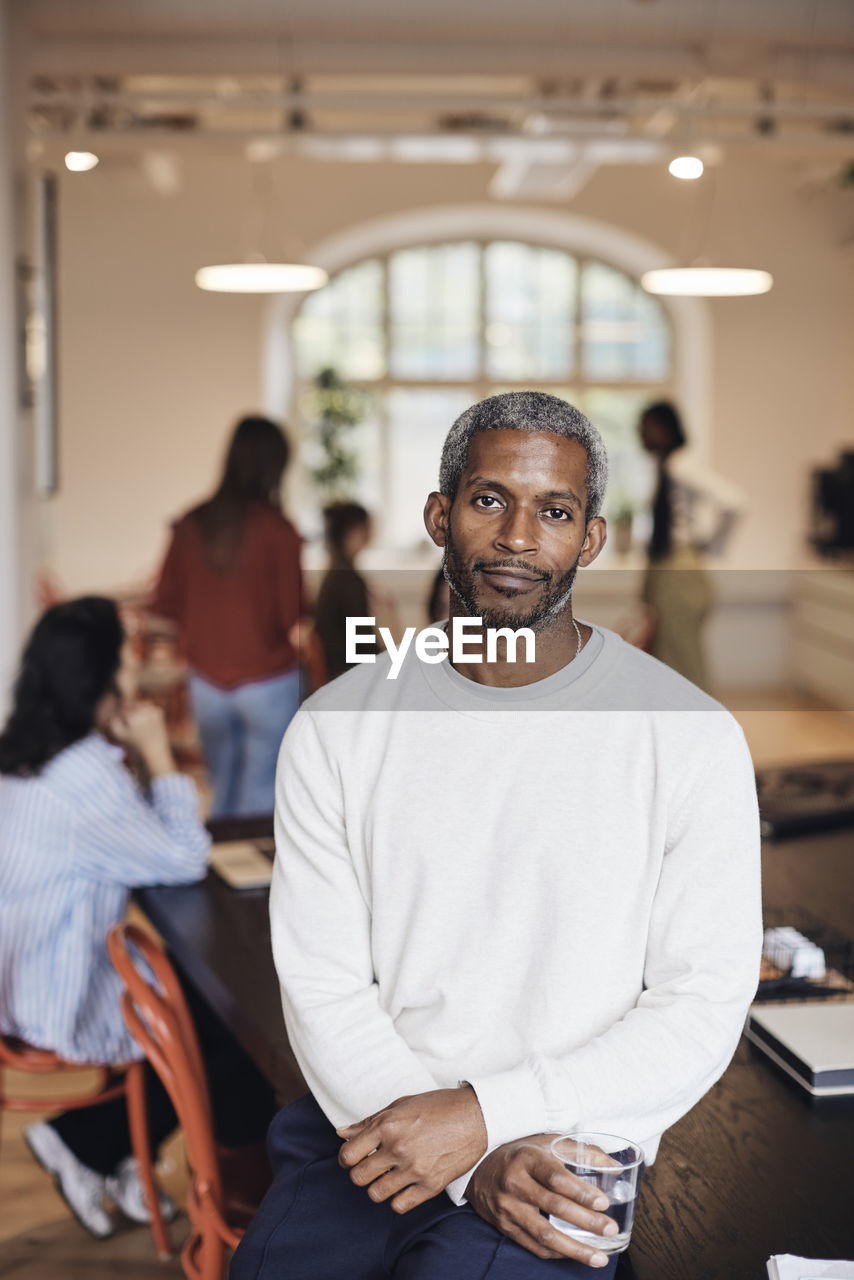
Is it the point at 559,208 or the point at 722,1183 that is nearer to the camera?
the point at 722,1183

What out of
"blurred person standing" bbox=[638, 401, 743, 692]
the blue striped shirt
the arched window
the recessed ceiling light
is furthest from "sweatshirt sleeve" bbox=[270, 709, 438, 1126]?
the arched window

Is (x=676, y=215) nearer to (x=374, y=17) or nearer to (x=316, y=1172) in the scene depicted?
(x=374, y=17)

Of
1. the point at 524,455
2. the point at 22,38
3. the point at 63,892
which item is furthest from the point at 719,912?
the point at 22,38

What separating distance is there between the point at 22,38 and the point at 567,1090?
417 centimetres

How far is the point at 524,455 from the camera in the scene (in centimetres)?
114

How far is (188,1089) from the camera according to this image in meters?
1.57

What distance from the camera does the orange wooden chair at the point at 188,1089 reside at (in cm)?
157

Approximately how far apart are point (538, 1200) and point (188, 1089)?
0.64 metres

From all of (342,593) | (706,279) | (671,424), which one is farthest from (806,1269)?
(706,279)

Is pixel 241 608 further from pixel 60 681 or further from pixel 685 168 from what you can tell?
pixel 685 168

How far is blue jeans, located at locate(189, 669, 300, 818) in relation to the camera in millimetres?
3848

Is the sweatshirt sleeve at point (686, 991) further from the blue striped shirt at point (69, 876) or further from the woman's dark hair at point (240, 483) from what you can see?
the woman's dark hair at point (240, 483)

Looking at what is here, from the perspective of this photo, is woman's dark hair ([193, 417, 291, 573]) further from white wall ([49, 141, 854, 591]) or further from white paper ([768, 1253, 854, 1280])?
white wall ([49, 141, 854, 591])

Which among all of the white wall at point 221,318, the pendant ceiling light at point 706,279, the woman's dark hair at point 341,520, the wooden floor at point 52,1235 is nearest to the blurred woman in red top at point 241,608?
the woman's dark hair at point 341,520
